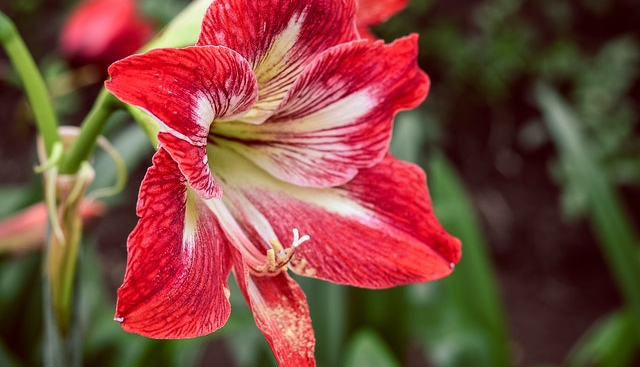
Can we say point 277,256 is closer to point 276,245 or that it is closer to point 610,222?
point 276,245

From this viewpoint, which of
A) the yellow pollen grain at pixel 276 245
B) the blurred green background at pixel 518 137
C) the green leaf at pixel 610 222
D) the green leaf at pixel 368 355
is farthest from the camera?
the blurred green background at pixel 518 137

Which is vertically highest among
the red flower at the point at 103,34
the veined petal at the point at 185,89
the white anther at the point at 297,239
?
the veined petal at the point at 185,89

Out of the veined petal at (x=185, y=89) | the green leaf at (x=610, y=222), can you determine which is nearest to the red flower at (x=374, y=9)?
the veined petal at (x=185, y=89)

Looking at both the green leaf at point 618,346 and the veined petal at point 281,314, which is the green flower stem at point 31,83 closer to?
the veined petal at point 281,314

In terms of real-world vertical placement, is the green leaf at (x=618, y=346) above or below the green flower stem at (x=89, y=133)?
below

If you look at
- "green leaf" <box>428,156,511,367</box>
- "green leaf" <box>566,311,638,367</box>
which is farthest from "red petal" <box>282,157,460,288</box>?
"green leaf" <box>566,311,638,367</box>

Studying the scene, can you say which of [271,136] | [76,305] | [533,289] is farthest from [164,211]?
[533,289]

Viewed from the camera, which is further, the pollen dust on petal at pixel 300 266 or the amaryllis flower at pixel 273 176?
the pollen dust on petal at pixel 300 266
